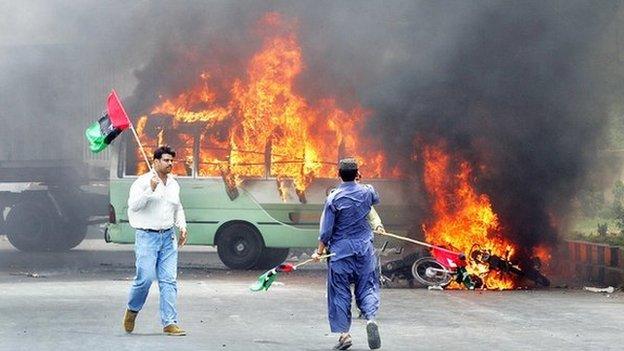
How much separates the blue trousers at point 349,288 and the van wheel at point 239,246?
9.46 metres

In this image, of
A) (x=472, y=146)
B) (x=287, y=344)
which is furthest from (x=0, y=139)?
(x=287, y=344)

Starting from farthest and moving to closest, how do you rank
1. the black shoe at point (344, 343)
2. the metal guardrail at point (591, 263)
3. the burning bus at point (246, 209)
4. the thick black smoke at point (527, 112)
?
1. the burning bus at point (246, 209)
2. the thick black smoke at point (527, 112)
3. the metal guardrail at point (591, 263)
4. the black shoe at point (344, 343)

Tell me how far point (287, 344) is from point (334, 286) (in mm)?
604

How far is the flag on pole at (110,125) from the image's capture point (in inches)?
528

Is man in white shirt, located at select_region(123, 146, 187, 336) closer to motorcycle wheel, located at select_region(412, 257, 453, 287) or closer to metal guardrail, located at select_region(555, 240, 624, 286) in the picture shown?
motorcycle wheel, located at select_region(412, 257, 453, 287)

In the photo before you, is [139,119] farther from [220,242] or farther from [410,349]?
[410,349]

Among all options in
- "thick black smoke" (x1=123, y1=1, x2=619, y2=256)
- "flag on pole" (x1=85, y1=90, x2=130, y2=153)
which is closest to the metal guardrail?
"thick black smoke" (x1=123, y1=1, x2=619, y2=256)

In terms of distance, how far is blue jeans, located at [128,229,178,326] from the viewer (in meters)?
11.6

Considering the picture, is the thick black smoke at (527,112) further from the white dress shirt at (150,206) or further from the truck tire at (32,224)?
the truck tire at (32,224)

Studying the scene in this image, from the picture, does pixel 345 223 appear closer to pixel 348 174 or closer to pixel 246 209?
pixel 348 174

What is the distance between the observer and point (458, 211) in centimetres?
1919

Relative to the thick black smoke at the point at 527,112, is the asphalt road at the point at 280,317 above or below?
below

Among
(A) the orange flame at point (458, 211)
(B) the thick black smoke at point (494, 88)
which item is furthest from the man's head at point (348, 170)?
(B) the thick black smoke at point (494, 88)

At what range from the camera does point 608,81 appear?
20.1m
